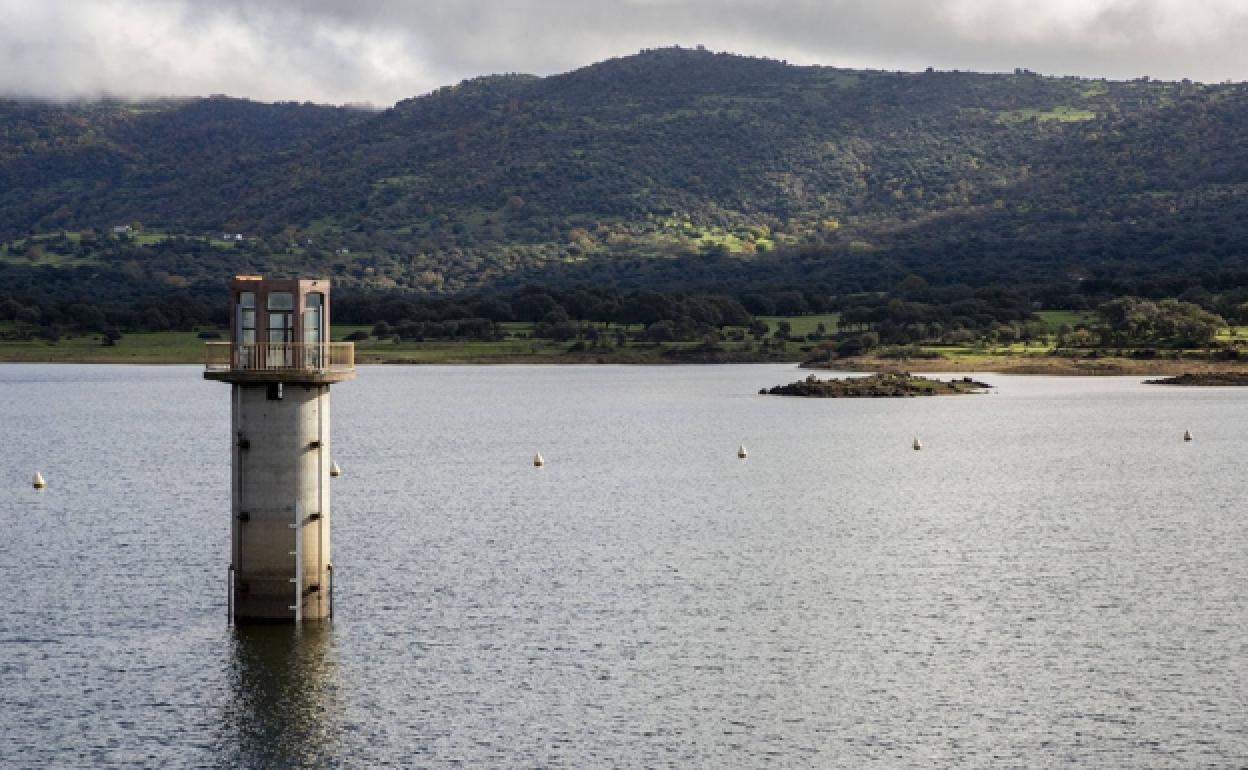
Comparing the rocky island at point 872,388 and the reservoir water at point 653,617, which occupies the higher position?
the rocky island at point 872,388

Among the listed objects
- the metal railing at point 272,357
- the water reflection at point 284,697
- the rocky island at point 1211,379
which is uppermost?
the metal railing at point 272,357

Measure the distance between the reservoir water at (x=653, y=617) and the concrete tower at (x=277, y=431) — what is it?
1.89m

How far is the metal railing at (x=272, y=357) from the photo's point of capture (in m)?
43.0

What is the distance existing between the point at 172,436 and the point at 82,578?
190 ft

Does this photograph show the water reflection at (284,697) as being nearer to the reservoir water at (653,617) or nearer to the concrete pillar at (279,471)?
the reservoir water at (653,617)

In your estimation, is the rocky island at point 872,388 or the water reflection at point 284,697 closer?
the water reflection at point 284,697

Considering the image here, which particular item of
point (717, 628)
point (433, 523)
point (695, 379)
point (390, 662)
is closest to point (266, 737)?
point (390, 662)

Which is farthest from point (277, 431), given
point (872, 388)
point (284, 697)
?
point (872, 388)

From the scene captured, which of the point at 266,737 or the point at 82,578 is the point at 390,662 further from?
the point at 82,578

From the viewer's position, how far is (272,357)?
4316cm

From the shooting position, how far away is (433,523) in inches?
2704

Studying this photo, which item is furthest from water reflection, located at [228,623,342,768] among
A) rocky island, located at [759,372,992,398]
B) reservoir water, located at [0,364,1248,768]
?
rocky island, located at [759,372,992,398]

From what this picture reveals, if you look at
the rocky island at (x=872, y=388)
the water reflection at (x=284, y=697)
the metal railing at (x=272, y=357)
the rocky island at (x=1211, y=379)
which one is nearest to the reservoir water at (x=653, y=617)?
the water reflection at (x=284, y=697)

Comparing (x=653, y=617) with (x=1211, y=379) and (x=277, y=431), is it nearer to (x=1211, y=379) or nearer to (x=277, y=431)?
(x=277, y=431)
